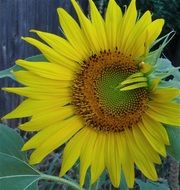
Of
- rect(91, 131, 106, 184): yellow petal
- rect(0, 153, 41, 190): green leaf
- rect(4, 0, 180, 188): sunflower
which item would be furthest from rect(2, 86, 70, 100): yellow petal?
rect(0, 153, 41, 190): green leaf

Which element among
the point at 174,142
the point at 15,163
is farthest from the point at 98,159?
the point at 15,163

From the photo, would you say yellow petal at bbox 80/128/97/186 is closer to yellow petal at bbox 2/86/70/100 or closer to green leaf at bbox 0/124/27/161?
yellow petal at bbox 2/86/70/100

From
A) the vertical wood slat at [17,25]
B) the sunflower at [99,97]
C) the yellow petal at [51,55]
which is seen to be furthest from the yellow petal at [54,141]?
the vertical wood slat at [17,25]

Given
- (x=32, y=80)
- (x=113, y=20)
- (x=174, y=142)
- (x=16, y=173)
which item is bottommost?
(x=16, y=173)

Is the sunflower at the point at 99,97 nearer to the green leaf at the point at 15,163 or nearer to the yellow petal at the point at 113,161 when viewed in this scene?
the yellow petal at the point at 113,161

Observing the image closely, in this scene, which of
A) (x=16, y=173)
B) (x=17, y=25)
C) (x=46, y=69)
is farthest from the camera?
(x=17, y=25)

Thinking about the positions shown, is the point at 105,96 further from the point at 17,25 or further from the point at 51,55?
the point at 17,25
